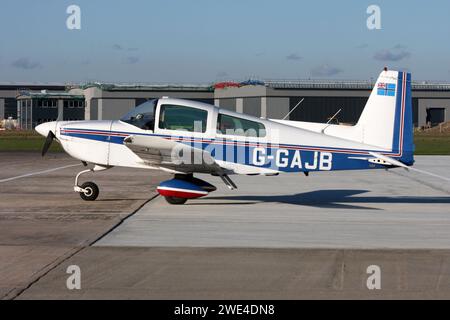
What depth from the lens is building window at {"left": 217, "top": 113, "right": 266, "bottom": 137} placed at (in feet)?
46.1

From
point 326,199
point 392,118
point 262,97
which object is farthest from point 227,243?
point 262,97

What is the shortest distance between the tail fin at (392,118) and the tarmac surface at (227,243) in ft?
4.08

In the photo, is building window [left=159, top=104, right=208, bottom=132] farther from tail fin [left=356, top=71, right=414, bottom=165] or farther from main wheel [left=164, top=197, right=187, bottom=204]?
tail fin [left=356, top=71, right=414, bottom=165]

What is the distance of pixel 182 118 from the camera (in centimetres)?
1409

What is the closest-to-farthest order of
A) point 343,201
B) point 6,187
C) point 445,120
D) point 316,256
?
point 316,256 < point 343,201 < point 6,187 < point 445,120

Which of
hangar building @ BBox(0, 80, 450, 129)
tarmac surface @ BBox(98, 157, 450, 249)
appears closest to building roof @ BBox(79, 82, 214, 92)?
hangar building @ BBox(0, 80, 450, 129)

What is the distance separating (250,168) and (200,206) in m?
1.29

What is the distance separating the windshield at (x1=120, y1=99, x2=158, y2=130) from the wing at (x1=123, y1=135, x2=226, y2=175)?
22.4 inches

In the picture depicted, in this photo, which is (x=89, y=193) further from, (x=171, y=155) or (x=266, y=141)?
(x=266, y=141)

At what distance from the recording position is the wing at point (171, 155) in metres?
13.6

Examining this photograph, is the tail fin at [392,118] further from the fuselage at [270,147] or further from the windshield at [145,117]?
the windshield at [145,117]
